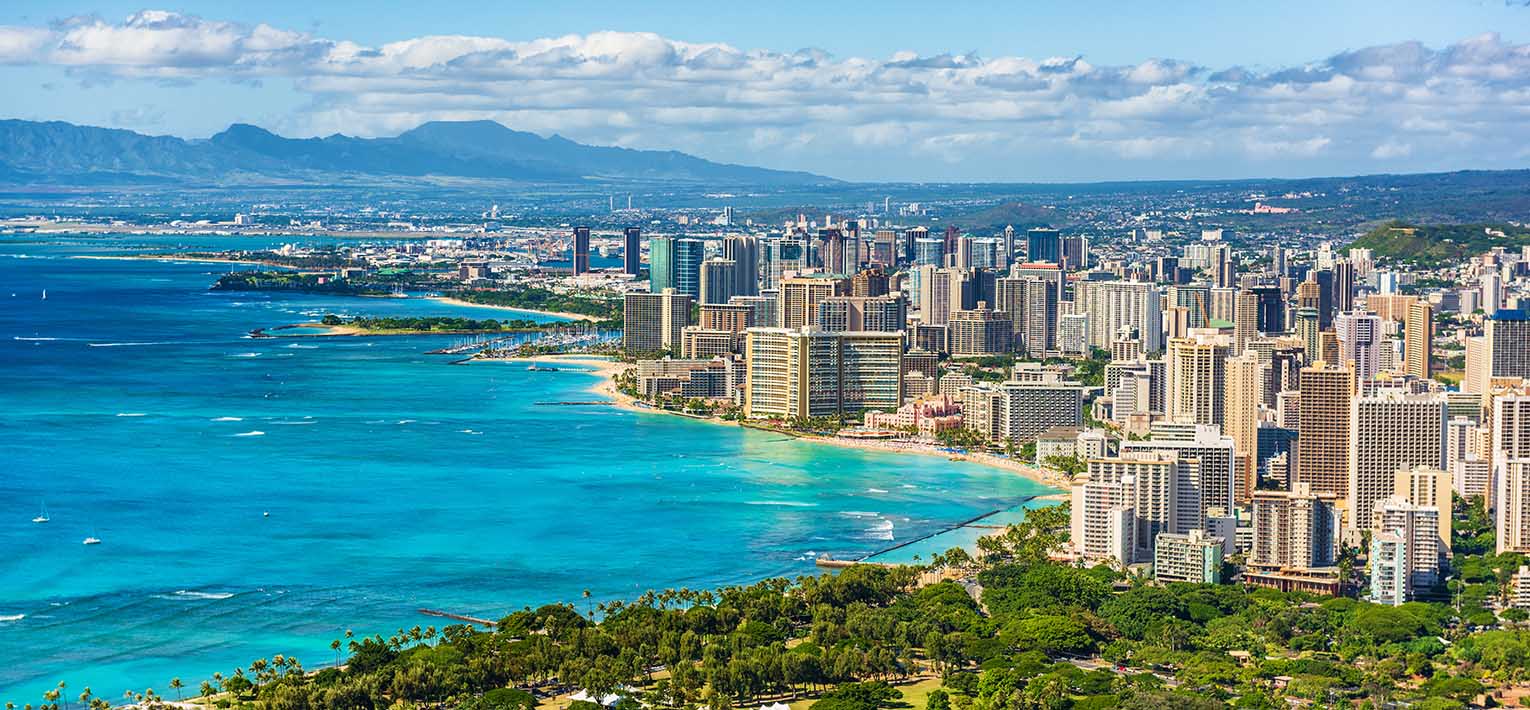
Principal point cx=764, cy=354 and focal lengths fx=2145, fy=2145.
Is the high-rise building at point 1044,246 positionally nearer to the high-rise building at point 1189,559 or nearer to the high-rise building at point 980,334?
the high-rise building at point 980,334

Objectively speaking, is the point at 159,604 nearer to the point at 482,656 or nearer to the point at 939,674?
the point at 482,656

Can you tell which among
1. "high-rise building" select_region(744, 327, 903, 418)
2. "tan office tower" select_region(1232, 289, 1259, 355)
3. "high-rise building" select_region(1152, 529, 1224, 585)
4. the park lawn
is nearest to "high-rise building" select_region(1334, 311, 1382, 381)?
"tan office tower" select_region(1232, 289, 1259, 355)

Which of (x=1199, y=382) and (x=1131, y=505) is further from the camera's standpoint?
(x=1199, y=382)

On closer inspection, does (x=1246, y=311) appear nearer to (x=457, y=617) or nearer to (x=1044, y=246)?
(x=1044, y=246)

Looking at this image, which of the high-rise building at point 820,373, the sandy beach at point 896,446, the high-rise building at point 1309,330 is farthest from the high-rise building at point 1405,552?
the high-rise building at point 1309,330

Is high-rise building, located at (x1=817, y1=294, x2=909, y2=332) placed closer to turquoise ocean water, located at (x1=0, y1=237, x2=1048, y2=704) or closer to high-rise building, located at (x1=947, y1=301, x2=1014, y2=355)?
high-rise building, located at (x1=947, y1=301, x2=1014, y2=355)

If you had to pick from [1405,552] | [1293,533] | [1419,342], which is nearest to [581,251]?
[1419,342]
